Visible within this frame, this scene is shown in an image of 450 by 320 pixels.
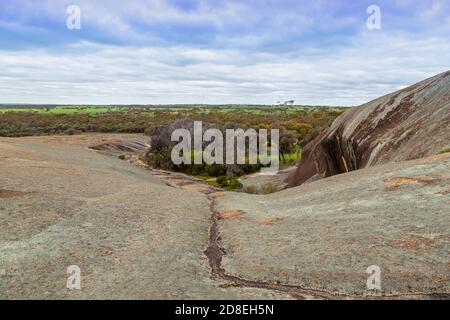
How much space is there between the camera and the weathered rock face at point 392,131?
2457cm

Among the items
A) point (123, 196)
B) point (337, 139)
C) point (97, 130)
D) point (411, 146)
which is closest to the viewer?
point (123, 196)

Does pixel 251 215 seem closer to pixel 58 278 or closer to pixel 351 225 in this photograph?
pixel 351 225

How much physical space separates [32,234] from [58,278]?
14.3ft

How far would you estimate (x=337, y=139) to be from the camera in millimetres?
37938

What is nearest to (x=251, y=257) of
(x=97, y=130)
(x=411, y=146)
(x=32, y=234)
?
(x=32, y=234)

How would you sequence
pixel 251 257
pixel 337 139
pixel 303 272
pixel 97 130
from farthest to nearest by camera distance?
pixel 97 130
pixel 337 139
pixel 251 257
pixel 303 272

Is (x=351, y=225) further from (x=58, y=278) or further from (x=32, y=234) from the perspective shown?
(x=32, y=234)

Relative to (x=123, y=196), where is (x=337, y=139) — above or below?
above

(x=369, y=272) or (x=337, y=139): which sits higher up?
(x=337, y=139)

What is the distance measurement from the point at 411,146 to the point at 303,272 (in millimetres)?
17010

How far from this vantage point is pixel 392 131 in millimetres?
29266

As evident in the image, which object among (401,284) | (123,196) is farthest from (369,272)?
(123,196)

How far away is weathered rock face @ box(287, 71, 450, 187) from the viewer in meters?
24.6
